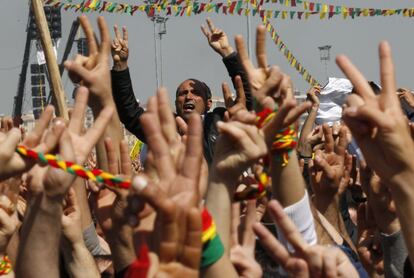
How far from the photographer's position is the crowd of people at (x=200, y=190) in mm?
2605

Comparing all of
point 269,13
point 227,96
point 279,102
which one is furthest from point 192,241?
point 269,13

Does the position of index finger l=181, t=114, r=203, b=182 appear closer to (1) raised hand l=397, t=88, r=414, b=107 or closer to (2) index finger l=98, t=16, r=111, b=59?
(2) index finger l=98, t=16, r=111, b=59

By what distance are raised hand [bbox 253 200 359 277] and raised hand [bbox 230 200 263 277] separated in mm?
340

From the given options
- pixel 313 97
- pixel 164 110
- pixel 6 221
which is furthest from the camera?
pixel 313 97

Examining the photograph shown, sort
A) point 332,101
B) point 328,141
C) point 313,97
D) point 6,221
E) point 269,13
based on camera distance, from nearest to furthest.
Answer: point 6,221 < point 328,141 < point 313,97 < point 332,101 < point 269,13

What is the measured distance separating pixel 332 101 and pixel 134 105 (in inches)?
133

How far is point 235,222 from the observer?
138 inches

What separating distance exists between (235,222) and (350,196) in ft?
8.04

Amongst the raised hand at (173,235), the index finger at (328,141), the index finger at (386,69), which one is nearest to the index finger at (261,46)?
the index finger at (386,69)

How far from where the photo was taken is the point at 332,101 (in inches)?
345

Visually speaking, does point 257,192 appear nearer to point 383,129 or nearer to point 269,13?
point 383,129

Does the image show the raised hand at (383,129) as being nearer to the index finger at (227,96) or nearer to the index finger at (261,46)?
the index finger at (261,46)

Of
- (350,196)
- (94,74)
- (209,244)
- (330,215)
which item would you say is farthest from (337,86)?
(209,244)

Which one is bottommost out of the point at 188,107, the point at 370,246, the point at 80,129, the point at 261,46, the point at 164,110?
the point at 370,246
